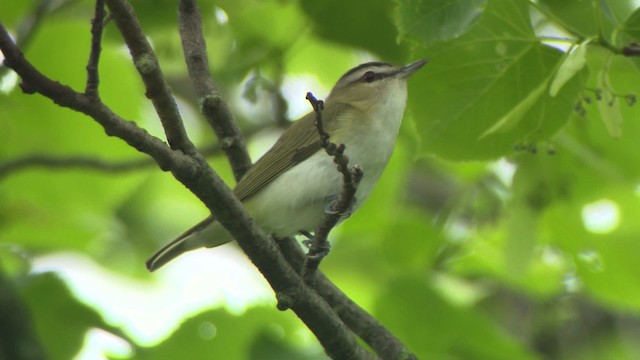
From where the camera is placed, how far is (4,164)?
4.52m

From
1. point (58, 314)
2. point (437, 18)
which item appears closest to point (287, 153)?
point (58, 314)

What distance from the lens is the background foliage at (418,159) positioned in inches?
119

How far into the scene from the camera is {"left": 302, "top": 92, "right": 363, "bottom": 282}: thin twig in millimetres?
2564

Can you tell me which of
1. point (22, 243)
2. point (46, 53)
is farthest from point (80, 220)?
point (46, 53)

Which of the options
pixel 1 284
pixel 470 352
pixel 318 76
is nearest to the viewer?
pixel 1 284

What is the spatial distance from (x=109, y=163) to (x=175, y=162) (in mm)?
2374

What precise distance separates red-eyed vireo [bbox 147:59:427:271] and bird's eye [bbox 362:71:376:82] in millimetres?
→ 181

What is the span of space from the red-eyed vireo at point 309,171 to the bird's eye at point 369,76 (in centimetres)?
18

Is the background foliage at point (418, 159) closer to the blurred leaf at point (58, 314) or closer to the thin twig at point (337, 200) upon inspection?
the blurred leaf at point (58, 314)

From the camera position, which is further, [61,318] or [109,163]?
[109,163]

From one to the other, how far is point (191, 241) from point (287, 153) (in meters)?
0.56

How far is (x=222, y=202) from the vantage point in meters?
2.72

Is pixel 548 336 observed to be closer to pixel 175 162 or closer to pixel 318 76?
pixel 318 76

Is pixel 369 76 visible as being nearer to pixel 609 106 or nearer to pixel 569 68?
pixel 609 106
